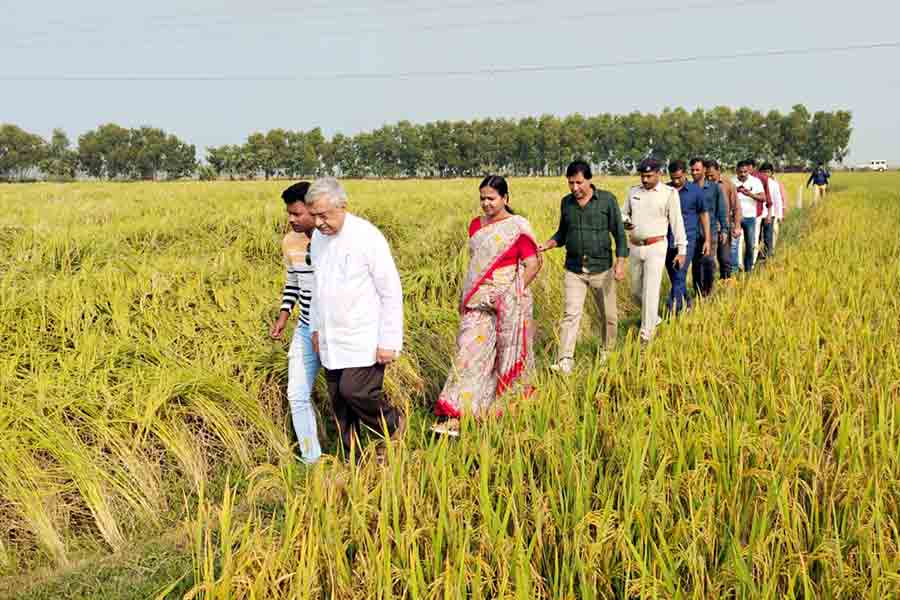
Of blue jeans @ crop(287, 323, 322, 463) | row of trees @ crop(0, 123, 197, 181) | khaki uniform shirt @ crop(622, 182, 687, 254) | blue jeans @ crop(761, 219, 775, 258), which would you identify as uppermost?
row of trees @ crop(0, 123, 197, 181)

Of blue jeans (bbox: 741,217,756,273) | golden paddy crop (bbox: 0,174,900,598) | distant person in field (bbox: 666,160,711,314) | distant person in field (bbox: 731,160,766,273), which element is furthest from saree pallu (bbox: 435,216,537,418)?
blue jeans (bbox: 741,217,756,273)

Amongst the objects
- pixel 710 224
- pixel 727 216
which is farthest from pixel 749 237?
pixel 710 224

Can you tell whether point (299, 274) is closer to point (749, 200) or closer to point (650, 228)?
point (650, 228)

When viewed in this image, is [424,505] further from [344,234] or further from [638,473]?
[344,234]

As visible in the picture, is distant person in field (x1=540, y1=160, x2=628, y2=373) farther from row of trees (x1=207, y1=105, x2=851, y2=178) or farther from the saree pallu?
row of trees (x1=207, y1=105, x2=851, y2=178)

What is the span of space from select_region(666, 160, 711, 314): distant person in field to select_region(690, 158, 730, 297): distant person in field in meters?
0.06

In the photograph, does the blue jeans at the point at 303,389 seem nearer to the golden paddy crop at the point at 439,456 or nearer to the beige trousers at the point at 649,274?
the golden paddy crop at the point at 439,456

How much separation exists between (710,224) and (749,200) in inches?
89.7

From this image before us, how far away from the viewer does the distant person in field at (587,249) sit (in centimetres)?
496

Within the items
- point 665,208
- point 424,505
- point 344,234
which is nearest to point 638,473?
point 424,505

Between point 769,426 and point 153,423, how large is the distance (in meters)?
2.77

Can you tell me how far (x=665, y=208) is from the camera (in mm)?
5547

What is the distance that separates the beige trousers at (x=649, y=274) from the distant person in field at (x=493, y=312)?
1844mm

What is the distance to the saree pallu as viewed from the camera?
3953 mm
